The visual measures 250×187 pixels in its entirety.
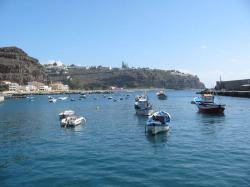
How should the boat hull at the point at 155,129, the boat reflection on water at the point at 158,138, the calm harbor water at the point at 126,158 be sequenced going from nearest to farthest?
the calm harbor water at the point at 126,158
the boat reflection on water at the point at 158,138
the boat hull at the point at 155,129

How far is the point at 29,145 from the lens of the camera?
3844 centimetres

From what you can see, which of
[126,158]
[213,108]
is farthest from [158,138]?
[213,108]

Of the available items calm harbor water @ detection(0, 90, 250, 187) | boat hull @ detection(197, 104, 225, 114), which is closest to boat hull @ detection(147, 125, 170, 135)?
calm harbor water @ detection(0, 90, 250, 187)

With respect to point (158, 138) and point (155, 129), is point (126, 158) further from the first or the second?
point (155, 129)

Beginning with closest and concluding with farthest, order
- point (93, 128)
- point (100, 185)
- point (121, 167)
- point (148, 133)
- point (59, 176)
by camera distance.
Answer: point (100, 185) → point (59, 176) → point (121, 167) → point (148, 133) → point (93, 128)

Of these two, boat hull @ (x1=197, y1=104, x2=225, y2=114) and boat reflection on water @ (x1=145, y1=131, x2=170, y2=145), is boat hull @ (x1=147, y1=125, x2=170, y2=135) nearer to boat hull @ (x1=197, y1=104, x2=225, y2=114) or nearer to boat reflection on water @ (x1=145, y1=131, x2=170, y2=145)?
boat reflection on water @ (x1=145, y1=131, x2=170, y2=145)

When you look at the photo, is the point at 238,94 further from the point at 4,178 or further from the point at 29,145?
the point at 4,178

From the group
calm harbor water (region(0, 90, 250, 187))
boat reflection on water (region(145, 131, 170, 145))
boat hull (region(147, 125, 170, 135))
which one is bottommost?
calm harbor water (region(0, 90, 250, 187))

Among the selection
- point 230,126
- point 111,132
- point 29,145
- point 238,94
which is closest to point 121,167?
point 29,145

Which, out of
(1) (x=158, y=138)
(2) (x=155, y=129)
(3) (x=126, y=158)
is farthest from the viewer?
(2) (x=155, y=129)

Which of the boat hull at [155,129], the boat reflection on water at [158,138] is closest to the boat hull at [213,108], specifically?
the boat reflection on water at [158,138]

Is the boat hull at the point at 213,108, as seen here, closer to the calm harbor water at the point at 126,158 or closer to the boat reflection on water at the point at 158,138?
the calm harbor water at the point at 126,158

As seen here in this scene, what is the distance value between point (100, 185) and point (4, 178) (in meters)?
7.45

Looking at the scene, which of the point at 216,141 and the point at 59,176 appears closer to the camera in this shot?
the point at 59,176
